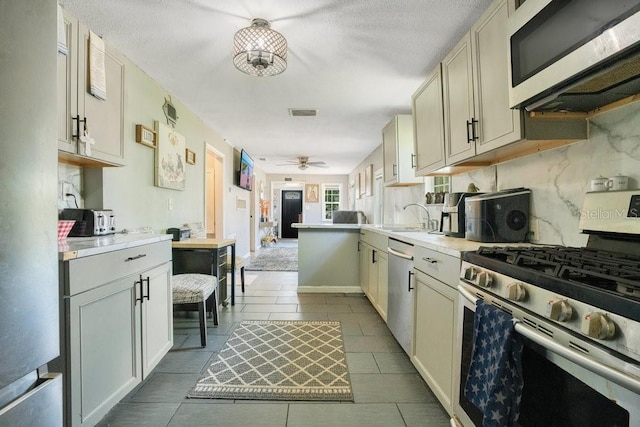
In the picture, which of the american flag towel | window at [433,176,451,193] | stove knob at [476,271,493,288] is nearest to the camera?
the american flag towel

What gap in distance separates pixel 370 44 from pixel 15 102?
2084 millimetres

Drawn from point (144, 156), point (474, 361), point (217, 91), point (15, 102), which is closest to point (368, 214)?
point (217, 91)

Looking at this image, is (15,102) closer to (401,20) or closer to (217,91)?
(401,20)

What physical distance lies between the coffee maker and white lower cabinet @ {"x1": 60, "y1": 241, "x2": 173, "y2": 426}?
1913 mm

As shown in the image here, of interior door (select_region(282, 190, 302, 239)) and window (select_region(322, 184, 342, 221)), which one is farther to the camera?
interior door (select_region(282, 190, 302, 239))

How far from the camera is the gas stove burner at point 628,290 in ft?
2.17

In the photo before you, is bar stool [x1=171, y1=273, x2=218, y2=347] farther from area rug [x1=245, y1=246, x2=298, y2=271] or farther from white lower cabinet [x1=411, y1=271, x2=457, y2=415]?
area rug [x1=245, y1=246, x2=298, y2=271]

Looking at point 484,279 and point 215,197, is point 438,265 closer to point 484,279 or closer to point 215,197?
point 484,279

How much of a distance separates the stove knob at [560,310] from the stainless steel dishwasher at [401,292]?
3.90 feet

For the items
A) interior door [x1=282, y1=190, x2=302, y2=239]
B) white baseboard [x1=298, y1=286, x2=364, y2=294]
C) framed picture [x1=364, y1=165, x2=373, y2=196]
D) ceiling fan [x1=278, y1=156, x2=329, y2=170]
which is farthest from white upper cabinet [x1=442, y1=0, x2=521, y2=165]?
interior door [x1=282, y1=190, x2=302, y2=239]

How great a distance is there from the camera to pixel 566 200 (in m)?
1.54

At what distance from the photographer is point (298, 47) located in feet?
7.47

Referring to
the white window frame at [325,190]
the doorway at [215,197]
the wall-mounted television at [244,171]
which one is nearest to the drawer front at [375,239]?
the doorway at [215,197]

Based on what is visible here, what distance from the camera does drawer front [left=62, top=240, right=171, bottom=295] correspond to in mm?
1258
